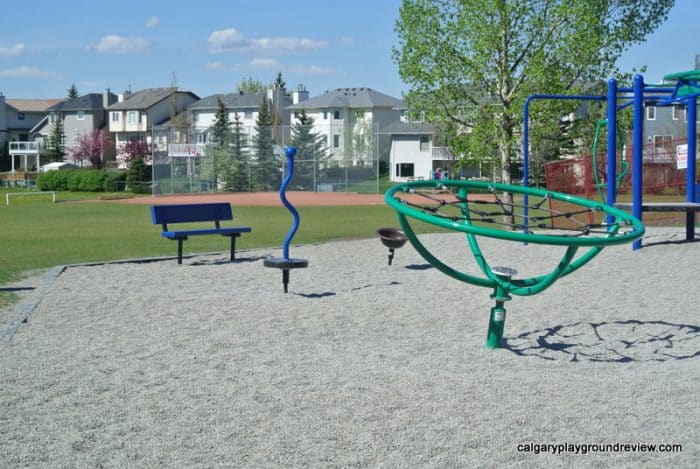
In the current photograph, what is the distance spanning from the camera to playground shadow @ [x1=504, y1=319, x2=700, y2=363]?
24.1 feet

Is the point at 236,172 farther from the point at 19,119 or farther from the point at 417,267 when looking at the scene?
the point at 19,119

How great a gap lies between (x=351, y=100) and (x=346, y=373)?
280 ft

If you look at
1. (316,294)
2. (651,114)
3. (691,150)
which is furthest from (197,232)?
(651,114)

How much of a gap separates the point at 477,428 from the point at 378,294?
17.6ft

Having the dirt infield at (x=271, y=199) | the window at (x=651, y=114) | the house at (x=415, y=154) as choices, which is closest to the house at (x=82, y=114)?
the house at (x=415, y=154)

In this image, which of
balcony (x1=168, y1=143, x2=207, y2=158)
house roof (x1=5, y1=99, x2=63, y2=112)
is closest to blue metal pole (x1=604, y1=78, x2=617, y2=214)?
balcony (x1=168, y1=143, x2=207, y2=158)

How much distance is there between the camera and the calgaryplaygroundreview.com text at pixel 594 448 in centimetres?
482

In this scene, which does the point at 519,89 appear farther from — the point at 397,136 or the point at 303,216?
the point at 397,136

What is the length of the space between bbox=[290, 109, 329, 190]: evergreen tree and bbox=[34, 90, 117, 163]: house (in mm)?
Answer: 53456

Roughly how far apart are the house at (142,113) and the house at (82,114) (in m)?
2.54

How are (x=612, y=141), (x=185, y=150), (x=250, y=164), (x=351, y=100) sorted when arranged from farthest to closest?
(x=351, y=100) < (x=250, y=164) < (x=185, y=150) < (x=612, y=141)

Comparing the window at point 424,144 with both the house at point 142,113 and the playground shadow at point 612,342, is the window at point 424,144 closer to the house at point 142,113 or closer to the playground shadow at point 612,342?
the house at point 142,113

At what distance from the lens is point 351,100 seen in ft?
297

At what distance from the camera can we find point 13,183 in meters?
65.1
